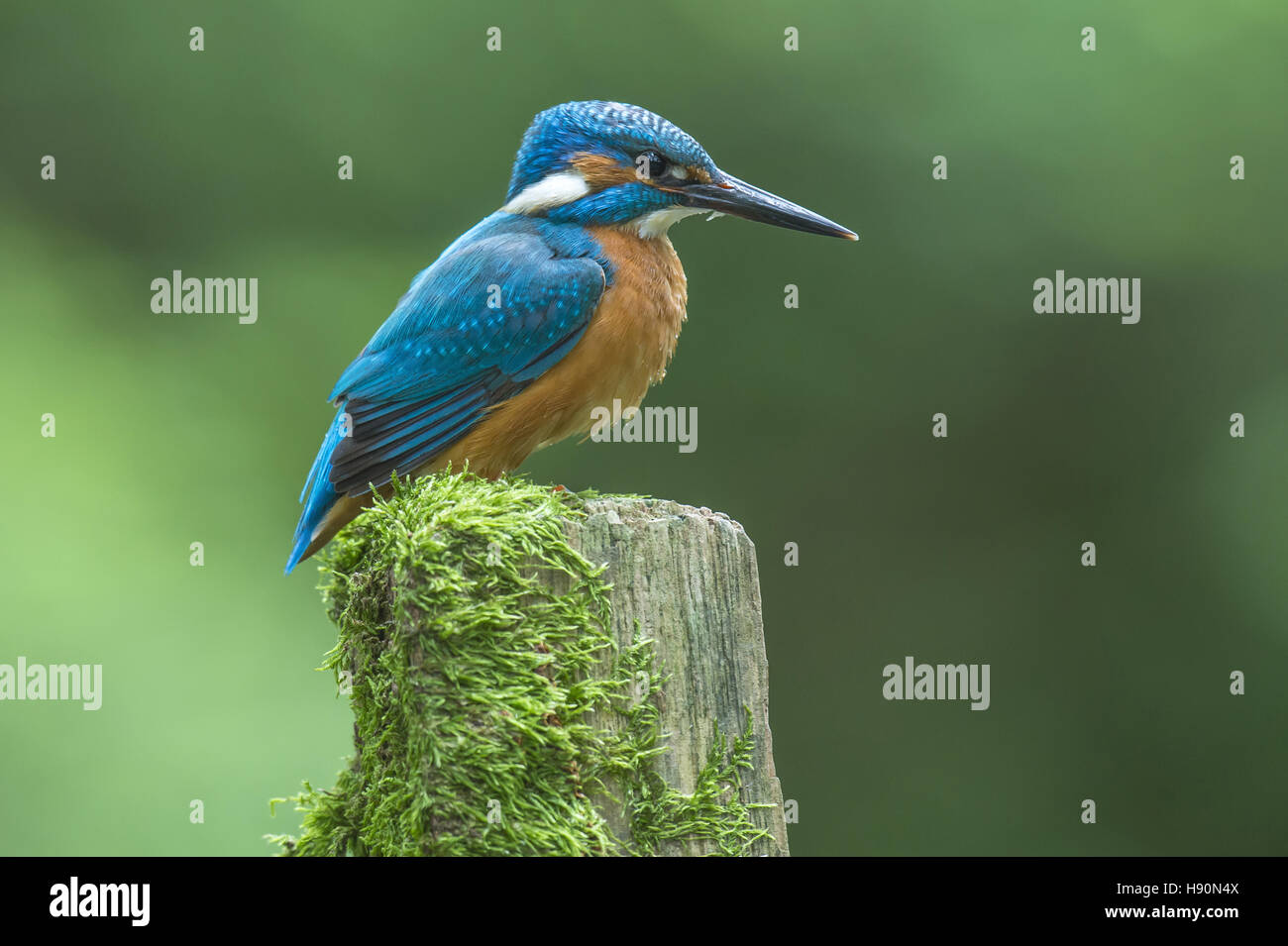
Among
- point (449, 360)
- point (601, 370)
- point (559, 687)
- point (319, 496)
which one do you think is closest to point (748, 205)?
point (601, 370)

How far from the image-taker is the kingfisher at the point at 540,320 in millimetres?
3566

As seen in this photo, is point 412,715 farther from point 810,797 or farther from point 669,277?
point 810,797

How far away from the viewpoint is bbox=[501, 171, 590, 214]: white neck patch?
154 inches

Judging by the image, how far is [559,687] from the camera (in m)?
2.22

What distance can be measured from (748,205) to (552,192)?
0.63 meters

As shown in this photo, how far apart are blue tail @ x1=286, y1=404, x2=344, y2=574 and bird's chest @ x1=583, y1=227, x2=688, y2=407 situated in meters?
0.76

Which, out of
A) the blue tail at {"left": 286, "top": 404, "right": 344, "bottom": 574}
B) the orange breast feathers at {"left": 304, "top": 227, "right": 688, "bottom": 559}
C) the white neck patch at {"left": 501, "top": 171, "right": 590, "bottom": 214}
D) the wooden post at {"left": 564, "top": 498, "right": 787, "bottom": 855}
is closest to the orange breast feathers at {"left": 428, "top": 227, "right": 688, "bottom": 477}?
the orange breast feathers at {"left": 304, "top": 227, "right": 688, "bottom": 559}

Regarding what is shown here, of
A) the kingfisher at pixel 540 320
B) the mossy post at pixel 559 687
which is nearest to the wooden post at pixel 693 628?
the mossy post at pixel 559 687

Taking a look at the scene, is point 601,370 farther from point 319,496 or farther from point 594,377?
point 319,496

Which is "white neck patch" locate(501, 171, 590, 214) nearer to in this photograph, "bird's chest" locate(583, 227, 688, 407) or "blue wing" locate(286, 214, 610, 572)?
"bird's chest" locate(583, 227, 688, 407)

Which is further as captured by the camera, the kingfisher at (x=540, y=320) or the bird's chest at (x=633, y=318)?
the bird's chest at (x=633, y=318)

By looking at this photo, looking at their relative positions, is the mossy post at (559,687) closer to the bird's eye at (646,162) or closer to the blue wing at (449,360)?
the blue wing at (449,360)

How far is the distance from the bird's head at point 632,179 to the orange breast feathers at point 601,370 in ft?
0.32

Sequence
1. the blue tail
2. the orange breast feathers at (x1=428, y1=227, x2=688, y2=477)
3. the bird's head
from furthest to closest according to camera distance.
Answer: the bird's head → the orange breast feathers at (x1=428, y1=227, x2=688, y2=477) → the blue tail
